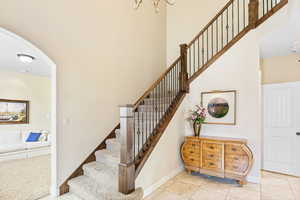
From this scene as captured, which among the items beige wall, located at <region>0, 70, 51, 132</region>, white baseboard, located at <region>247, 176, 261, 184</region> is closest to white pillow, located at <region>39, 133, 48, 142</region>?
beige wall, located at <region>0, 70, 51, 132</region>

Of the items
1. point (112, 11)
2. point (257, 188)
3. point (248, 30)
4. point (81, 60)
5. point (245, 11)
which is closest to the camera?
point (257, 188)

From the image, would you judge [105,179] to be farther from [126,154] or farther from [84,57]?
[84,57]

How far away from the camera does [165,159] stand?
317cm

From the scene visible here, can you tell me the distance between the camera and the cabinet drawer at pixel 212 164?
314cm

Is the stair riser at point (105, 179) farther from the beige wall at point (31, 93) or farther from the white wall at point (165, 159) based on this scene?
the beige wall at point (31, 93)

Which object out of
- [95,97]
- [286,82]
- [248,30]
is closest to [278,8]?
[248,30]

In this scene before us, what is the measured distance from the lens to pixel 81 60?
123 inches

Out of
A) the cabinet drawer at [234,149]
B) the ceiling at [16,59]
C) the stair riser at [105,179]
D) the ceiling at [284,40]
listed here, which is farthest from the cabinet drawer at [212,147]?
the ceiling at [16,59]

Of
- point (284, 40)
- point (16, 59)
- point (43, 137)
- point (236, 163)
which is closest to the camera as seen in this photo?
point (236, 163)

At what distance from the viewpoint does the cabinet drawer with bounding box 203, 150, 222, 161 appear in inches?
124

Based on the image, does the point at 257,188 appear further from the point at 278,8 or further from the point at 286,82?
the point at 278,8

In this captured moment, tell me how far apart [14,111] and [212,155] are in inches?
266

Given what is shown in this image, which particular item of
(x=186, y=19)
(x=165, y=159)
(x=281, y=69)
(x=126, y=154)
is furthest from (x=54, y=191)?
(x=281, y=69)

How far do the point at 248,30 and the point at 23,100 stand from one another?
24.5ft
